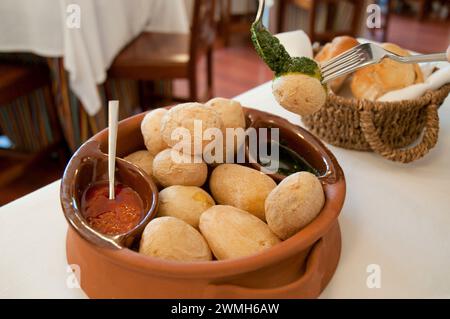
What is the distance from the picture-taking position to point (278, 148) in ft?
2.08

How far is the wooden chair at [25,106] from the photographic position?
1.26 metres

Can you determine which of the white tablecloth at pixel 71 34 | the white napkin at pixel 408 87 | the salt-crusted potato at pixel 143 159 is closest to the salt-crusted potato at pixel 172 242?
the salt-crusted potato at pixel 143 159

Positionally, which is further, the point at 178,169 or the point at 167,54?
the point at 167,54

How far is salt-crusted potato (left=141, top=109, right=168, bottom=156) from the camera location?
1.91 feet

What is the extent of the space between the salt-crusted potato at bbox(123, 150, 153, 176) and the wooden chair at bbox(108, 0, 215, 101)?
2.85 ft

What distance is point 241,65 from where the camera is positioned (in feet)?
8.04

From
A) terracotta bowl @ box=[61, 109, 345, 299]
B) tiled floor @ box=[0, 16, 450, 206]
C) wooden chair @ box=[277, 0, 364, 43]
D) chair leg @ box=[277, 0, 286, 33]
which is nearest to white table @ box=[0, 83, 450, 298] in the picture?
terracotta bowl @ box=[61, 109, 345, 299]

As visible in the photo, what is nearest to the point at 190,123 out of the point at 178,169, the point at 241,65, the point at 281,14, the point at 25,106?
the point at 178,169

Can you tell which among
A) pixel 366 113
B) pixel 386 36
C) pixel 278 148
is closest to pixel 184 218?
pixel 278 148

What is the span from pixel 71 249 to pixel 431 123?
0.54 meters

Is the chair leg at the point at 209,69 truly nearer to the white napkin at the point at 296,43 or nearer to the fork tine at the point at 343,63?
the white napkin at the point at 296,43

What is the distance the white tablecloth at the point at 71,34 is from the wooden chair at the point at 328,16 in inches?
41.1

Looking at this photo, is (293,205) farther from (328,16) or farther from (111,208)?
(328,16)

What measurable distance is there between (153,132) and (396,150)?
0.36 meters
